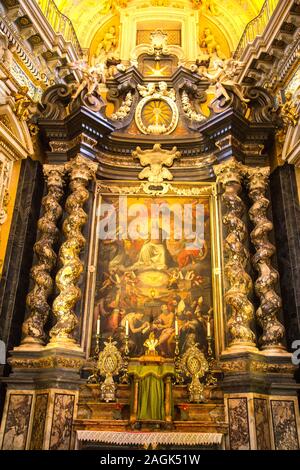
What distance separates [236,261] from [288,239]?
43.8 inches

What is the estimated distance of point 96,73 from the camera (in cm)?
1003

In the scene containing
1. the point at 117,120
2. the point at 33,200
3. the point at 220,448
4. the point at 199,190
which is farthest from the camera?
the point at 117,120

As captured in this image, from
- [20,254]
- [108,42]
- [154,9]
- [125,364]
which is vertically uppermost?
[154,9]

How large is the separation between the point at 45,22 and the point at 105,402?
773 centimetres

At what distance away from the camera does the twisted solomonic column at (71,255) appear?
306 inches

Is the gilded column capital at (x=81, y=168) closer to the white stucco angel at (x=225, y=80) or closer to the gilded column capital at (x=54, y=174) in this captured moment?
the gilded column capital at (x=54, y=174)

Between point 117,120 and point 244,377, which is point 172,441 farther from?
point 117,120

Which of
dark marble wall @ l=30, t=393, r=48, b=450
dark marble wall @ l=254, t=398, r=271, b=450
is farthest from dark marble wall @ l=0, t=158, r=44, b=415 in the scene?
dark marble wall @ l=254, t=398, r=271, b=450

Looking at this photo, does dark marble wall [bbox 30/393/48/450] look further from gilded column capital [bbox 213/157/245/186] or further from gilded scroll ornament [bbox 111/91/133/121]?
gilded scroll ornament [bbox 111/91/133/121]

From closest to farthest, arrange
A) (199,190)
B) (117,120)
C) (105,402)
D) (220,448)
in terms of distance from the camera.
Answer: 1. (220,448)
2. (105,402)
3. (199,190)
4. (117,120)

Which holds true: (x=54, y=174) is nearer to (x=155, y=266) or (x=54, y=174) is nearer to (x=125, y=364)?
(x=155, y=266)

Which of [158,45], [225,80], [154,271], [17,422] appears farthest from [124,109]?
[17,422]

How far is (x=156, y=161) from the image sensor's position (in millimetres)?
9930
